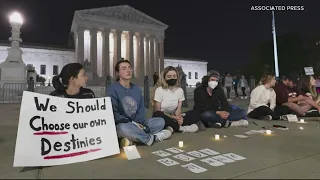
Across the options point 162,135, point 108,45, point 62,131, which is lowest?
point 162,135

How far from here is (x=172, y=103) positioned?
523cm

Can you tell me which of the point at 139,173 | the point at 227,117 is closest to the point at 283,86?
the point at 227,117

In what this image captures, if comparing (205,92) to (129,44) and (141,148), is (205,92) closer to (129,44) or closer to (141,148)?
(141,148)

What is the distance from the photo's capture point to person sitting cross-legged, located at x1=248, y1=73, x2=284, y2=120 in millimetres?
7125

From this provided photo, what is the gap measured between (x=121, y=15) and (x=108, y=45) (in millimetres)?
6101

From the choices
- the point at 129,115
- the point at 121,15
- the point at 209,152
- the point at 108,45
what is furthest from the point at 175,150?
the point at 121,15

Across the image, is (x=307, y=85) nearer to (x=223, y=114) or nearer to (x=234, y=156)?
(x=223, y=114)

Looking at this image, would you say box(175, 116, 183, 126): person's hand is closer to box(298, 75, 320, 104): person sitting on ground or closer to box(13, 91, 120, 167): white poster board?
box(13, 91, 120, 167): white poster board

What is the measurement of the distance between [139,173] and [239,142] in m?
2.15

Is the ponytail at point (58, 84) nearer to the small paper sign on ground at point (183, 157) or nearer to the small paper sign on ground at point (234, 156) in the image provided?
the small paper sign on ground at point (183, 157)

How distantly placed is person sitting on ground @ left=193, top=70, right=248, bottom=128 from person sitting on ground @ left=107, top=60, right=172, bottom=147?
1630mm

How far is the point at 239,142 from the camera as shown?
4.12m

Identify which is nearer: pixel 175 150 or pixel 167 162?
pixel 167 162

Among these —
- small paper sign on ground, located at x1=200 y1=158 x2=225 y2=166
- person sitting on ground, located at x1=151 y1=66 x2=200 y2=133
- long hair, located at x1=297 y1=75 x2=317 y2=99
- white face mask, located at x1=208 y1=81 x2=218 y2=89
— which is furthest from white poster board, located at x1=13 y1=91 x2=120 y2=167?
long hair, located at x1=297 y1=75 x2=317 y2=99
